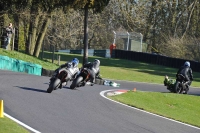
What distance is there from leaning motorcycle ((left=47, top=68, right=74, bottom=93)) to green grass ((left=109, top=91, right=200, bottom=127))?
177cm

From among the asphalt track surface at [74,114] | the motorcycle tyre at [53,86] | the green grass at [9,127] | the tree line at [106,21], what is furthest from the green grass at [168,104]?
the tree line at [106,21]

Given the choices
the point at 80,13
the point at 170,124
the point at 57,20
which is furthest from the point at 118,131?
the point at 80,13

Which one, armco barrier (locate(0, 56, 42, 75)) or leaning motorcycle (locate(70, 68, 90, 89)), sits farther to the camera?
armco barrier (locate(0, 56, 42, 75))

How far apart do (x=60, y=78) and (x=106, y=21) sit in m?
46.8

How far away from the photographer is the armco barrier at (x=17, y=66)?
83.7 ft

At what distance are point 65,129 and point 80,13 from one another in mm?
35829

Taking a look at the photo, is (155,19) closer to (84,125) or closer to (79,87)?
(79,87)

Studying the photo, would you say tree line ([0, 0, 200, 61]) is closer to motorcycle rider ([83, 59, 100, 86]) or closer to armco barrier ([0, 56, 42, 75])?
armco barrier ([0, 56, 42, 75])

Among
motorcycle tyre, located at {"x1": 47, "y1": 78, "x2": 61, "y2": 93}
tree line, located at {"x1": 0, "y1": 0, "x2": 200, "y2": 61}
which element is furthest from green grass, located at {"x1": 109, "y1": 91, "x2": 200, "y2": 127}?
tree line, located at {"x1": 0, "y1": 0, "x2": 200, "y2": 61}

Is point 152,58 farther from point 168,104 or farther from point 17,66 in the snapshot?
point 168,104

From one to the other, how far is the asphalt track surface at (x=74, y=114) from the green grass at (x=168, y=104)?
1.16 meters

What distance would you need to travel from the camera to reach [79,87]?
20.8 meters

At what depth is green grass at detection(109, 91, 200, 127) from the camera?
1730 centimetres

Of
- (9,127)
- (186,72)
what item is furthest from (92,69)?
(9,127)
